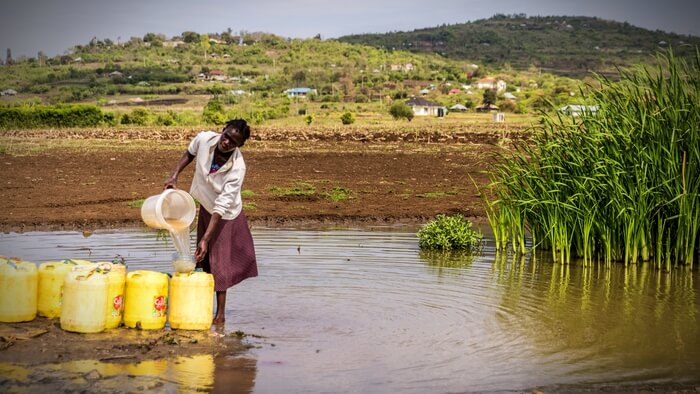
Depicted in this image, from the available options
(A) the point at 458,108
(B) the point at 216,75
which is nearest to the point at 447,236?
(A) the point at 458,108

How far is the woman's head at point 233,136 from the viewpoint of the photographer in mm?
7645

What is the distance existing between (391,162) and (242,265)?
772 inches

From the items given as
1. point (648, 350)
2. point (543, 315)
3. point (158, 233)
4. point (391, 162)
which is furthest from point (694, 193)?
point (391, 162)

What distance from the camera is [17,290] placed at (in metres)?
7.56

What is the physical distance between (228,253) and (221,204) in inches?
21.4

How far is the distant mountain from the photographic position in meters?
151

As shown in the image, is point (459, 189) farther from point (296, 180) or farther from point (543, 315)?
point (543, 315)

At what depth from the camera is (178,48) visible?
159375 mm

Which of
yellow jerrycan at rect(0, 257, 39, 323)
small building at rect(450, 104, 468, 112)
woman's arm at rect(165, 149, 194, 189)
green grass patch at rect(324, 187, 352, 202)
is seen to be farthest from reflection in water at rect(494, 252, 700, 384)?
small building at rect(450, 104, 468, 112)

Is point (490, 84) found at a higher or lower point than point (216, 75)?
lower

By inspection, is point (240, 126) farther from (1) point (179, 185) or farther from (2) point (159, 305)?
(1) point (179, 185)

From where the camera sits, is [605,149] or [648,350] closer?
[648,350]

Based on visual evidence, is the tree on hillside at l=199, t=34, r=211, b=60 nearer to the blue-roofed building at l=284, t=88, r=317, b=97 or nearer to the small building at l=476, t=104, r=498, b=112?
the blue-roofed building at l=284, t=88, r=317, b=97

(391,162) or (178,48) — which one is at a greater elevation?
(178,48)
